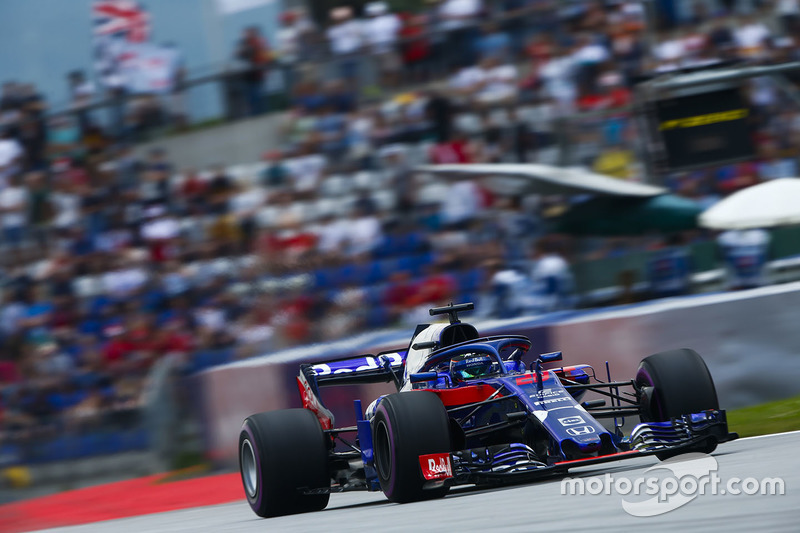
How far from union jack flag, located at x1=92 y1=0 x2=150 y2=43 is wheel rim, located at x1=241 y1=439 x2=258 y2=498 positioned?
10.7 metres

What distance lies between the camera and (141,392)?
1405cm

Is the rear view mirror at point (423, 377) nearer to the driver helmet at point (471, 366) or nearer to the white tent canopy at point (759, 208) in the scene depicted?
the driver helmet at point (471, 366)

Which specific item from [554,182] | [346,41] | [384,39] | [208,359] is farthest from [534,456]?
[346,41]

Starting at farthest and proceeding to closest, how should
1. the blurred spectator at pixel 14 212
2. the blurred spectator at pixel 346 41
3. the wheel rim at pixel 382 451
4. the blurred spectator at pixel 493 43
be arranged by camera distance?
the blurred spectator at pixel 14 212
the blurred spectator at pixel 346 41
the blurred spectator at pixel 493 43
the wheel rim at pixel 382 451

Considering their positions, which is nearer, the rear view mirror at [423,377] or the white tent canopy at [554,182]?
the rear view mirror at [423,377]

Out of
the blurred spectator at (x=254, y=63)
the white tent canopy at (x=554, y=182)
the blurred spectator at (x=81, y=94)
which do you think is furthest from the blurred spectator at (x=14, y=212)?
the white tent canopy at (x=554, y=182)

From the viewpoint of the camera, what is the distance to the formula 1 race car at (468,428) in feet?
22.9

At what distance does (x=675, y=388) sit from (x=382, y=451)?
194 centimetres

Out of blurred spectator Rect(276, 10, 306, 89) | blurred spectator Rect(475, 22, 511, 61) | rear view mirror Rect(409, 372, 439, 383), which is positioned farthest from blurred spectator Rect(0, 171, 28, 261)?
rear view mirror Rect(409, 372, 439, 383)

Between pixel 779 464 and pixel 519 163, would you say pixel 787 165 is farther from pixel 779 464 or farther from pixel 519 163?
pixel 779 464

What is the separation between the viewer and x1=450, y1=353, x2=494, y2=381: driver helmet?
26.2 ft

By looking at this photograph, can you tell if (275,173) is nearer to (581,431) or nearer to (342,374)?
(342,374)

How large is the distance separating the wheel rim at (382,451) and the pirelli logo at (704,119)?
8161mm

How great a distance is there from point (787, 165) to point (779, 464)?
9.23m
